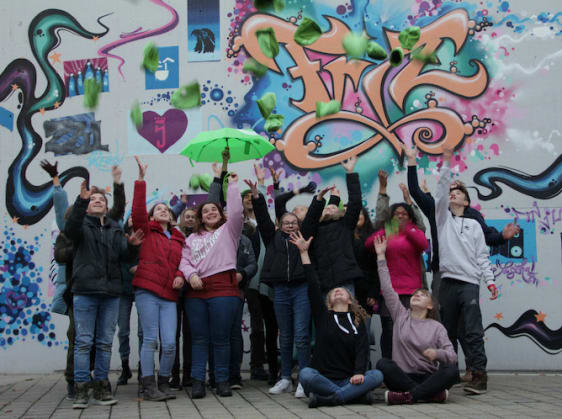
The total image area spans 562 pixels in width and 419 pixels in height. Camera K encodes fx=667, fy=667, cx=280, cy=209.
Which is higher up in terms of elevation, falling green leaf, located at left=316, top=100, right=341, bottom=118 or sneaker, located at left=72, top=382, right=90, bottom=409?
falling green leaf, located at left=316, top=100, right=341, bottom=118

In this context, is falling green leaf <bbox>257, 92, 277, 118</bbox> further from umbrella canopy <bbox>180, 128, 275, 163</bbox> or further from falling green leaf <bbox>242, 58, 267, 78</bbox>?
umbrella canopy <bbox>180, 128, 275, 163</bbox>

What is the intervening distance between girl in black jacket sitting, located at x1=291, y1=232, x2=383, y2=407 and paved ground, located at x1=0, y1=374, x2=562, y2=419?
13 centimetres

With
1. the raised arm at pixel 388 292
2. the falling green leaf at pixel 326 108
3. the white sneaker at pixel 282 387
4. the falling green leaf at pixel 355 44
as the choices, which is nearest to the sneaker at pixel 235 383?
the white sneaker at pixel 282 387

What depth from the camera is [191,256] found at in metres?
5.84

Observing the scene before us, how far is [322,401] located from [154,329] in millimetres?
1530

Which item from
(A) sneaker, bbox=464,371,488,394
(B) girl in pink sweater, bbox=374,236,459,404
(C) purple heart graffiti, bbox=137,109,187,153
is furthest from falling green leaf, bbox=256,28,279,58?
(A) sneaker, bbox=464,371,488,394

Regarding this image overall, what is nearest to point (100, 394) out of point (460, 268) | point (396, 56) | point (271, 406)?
point (271, 406)

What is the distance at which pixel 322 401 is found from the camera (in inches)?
198

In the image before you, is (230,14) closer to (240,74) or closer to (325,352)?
(240,74)

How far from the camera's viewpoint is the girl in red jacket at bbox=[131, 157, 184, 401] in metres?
5.49

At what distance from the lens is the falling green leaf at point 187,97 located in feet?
25.4

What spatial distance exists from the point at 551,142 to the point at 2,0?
22.1ft

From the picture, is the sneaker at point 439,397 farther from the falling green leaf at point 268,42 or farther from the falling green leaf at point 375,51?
the falling green leaf at point 268,42

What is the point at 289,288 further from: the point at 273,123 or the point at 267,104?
the point at 267,104
